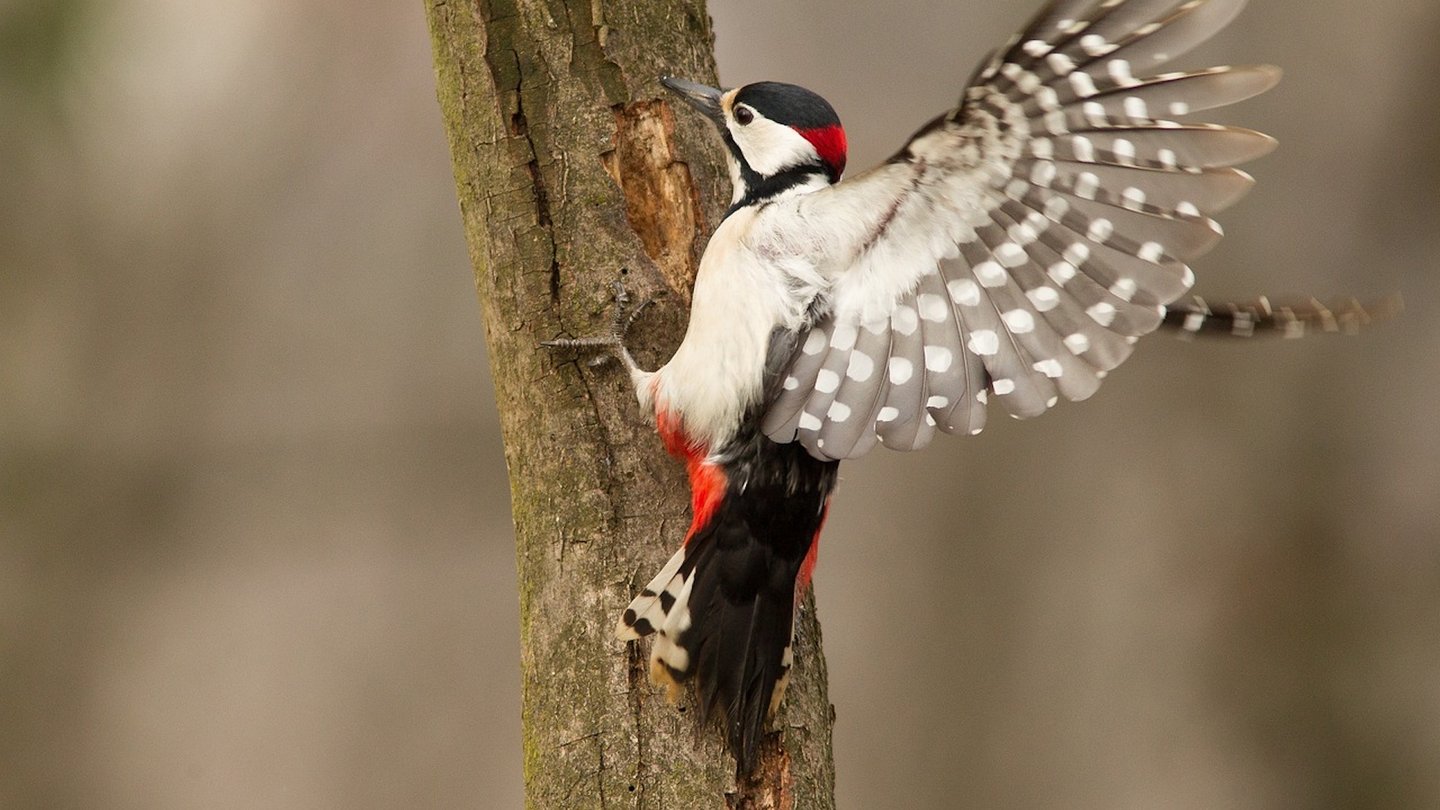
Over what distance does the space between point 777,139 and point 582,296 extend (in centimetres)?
65

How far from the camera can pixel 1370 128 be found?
557 cm

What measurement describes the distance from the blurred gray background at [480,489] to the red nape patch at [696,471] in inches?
122

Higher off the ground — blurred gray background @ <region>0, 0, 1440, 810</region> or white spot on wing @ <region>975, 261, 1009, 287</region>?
white spot on wing @ <region>975, 261, 1009, 287</region>

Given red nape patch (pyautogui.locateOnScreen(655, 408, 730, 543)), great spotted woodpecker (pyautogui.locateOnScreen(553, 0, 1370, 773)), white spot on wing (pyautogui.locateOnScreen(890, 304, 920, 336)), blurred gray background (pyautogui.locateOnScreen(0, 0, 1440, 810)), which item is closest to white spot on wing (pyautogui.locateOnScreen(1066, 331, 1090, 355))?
great spotted woodpecker (pyautogui.locateOnScreen(553, 0, 1370, 773))

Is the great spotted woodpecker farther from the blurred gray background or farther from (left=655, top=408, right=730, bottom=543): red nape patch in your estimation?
the blurred gray background

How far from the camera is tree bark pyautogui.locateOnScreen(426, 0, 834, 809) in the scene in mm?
2527

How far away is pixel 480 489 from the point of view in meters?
5.80

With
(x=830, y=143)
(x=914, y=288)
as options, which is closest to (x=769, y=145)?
(x=830, y=143)

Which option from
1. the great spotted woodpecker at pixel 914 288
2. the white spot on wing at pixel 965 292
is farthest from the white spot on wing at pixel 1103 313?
the white spot on wing at pixel 965 292

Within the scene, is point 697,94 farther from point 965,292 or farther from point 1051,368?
point 1051,368

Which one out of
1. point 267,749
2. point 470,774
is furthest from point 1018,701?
point 267,749

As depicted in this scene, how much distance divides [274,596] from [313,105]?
2.23m

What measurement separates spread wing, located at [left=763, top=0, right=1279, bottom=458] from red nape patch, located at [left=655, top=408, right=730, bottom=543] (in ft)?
0.51

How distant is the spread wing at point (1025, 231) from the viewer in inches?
83.4
